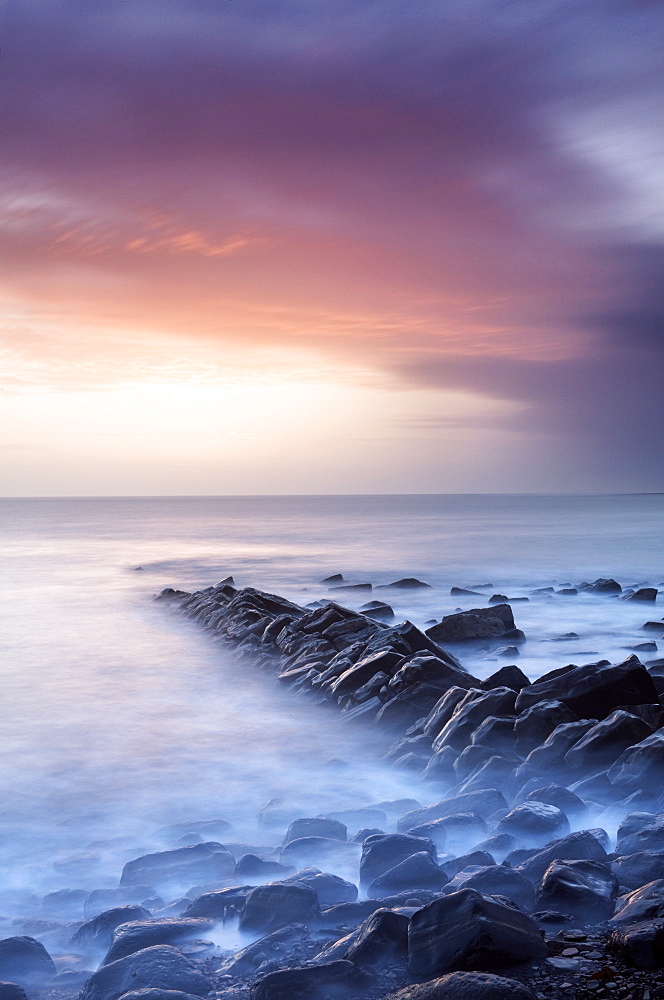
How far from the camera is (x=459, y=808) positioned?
5957mm

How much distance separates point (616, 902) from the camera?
4.13 metres

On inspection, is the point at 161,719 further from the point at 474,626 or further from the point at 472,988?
the point at 472,988

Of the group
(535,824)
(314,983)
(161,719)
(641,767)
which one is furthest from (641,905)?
(161,719)

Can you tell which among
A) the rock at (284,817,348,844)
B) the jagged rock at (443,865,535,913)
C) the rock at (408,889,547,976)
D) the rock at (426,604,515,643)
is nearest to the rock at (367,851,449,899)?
the jagged rock at (443,865,535,913)

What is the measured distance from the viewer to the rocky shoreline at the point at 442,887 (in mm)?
3588

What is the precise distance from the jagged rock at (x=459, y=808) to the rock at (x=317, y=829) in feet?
1.44

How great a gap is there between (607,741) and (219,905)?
372 cm

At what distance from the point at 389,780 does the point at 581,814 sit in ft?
7.16

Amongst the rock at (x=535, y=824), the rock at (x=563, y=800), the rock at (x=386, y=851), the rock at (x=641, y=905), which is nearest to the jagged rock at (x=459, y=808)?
the rock at (x=563, y=800)

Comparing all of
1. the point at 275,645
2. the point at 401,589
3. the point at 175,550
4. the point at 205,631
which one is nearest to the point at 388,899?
the point at 275,645

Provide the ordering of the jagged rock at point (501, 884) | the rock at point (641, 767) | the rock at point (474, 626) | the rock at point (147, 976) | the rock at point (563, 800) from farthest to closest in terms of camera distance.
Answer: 1. the rock at point (474, 626)
2. the rock at point (641, 767)
3. the rock at point (563, 800)
4. the jagged rock at point (501, 884)
5. the rock at point (147, 976)

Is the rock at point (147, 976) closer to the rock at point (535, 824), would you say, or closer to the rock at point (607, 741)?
the rock at point (535, 824)

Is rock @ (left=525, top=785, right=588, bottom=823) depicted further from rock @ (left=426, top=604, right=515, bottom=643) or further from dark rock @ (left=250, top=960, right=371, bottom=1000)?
rock @ (left=426, top=604, right=515, bottom=643)

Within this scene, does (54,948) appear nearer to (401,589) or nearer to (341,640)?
(341,640)
